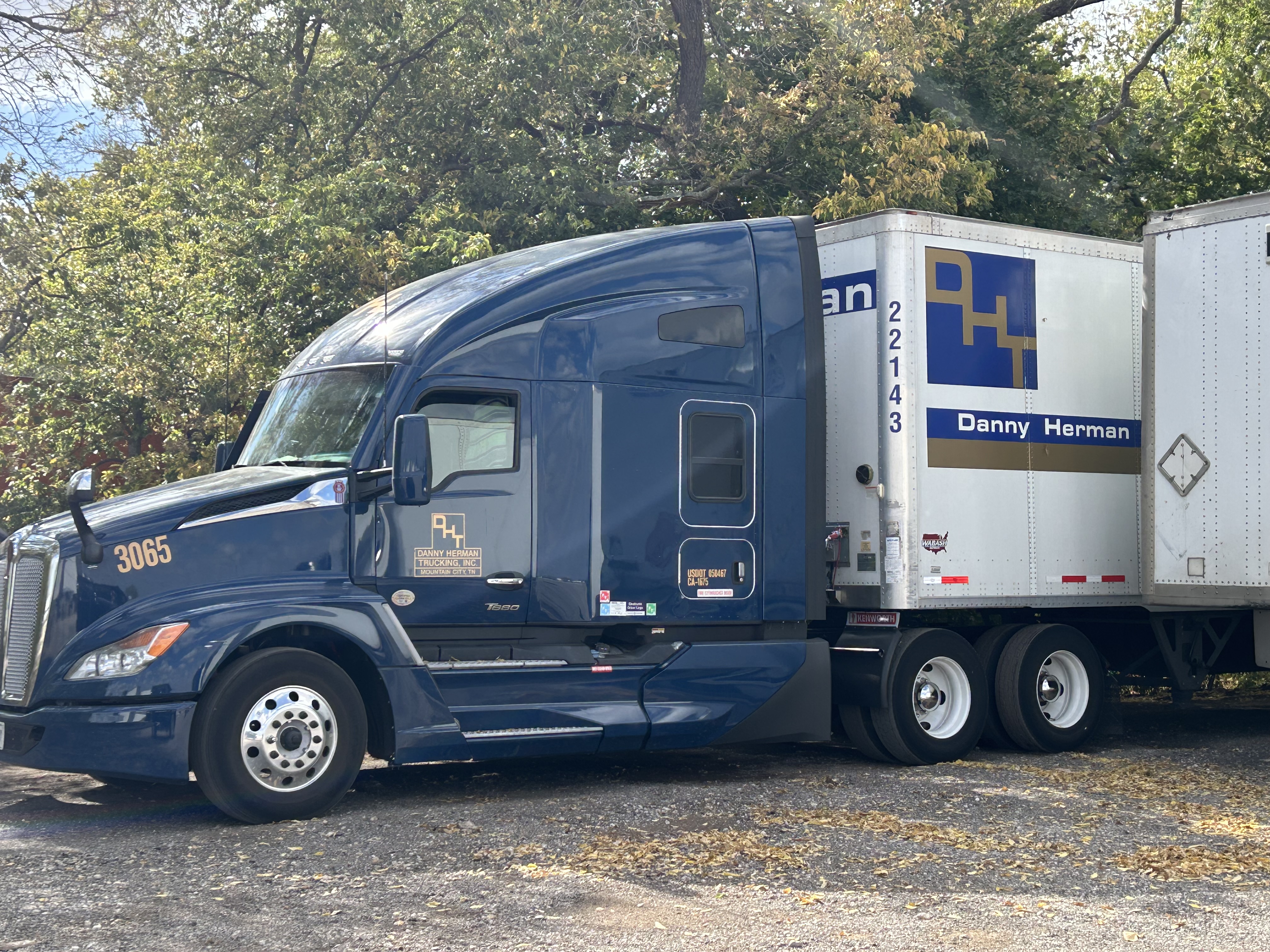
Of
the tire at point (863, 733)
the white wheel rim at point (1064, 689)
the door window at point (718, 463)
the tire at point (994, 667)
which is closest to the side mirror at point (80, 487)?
the door window at point (718, 463)

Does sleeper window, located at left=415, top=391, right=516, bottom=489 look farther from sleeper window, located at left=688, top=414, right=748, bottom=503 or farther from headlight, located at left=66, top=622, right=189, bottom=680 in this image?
headlight, located at left=66, top=622, right=189, bottom=680

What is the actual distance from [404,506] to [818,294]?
349 centimetres

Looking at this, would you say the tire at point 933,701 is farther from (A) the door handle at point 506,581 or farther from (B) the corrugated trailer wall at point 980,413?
(A) the door handle at point 506,581

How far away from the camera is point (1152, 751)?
1123 cm

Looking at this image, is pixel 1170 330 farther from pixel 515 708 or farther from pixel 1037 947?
pixel 1037 947

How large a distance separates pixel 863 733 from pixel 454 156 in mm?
10524

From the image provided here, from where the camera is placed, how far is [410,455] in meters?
8.25

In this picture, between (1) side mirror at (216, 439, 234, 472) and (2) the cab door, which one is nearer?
(2) the cab door

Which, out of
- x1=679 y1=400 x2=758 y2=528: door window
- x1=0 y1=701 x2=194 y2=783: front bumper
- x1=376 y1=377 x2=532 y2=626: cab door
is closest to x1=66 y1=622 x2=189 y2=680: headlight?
x1=0 y1=701 x2=194 y2=783: front bumper

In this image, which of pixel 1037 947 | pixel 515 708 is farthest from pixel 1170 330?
pixel 1037 947

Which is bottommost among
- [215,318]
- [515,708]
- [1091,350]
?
[515,708]

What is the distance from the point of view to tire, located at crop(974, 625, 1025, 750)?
10938mm

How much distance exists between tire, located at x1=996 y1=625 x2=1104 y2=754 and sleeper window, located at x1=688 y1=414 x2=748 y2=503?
277 cm

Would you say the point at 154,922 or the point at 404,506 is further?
the point at 404,506
